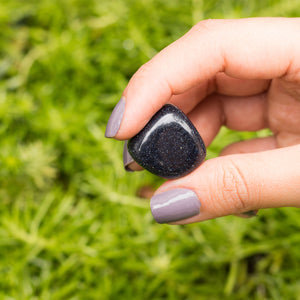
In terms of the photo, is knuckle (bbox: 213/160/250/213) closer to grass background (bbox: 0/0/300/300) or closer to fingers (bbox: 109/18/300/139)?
fingers (bbox: 109/18/300/139)

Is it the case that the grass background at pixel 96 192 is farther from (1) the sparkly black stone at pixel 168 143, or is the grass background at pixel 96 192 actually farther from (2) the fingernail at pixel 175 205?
(1) the sparkly black stone at pixel 168 143

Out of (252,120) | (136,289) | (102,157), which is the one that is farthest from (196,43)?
(136,289)

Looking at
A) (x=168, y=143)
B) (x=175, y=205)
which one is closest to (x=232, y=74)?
(x=168, y=143)

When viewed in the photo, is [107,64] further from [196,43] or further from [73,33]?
[196,43]

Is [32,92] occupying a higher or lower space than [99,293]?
higher

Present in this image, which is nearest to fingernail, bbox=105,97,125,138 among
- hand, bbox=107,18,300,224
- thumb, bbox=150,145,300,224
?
hand, bbox=107,18,300,224
